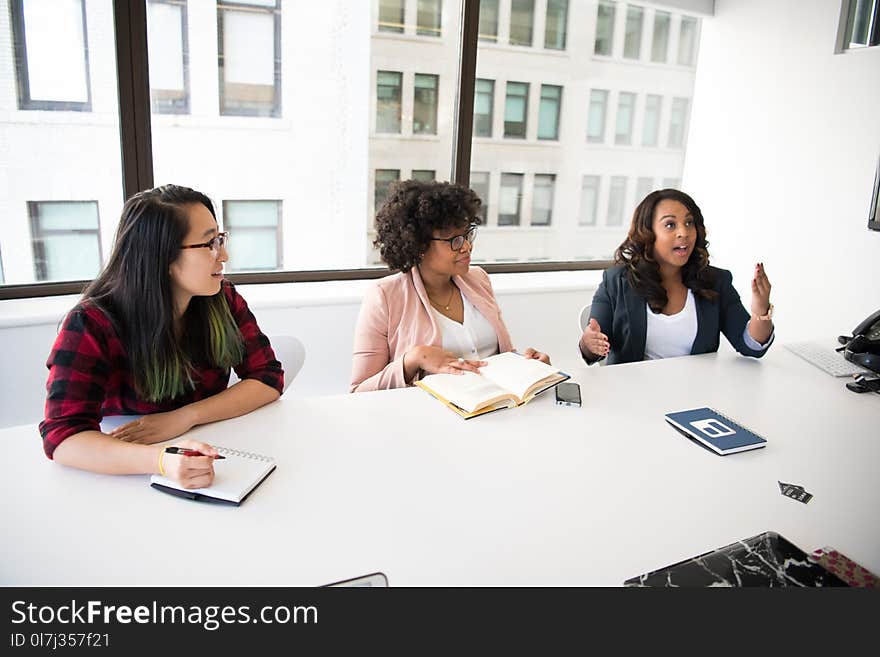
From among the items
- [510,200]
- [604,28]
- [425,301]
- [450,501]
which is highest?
[604,28]

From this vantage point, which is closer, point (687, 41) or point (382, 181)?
point (382, 181)

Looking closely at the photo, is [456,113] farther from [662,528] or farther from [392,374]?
[662,528]

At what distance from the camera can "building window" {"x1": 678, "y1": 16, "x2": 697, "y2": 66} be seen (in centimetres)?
406

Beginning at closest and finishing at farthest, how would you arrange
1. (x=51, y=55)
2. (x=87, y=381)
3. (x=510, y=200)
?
(x=87, y=381) → (x=51, y=55) → (x=510, y=200)

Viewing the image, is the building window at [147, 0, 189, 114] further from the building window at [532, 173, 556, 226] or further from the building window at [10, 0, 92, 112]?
the building window at [532, 173, 556, 226]

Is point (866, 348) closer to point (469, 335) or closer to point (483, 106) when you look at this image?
point (469, 335)

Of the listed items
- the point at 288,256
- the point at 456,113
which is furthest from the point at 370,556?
the point at 456,113

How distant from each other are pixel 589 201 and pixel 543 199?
1.13 ft

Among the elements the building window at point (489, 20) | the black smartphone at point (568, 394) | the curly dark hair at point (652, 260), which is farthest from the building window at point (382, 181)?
the black smartphone at point (568, 394)

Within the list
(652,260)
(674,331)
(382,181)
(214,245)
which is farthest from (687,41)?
(214,245)

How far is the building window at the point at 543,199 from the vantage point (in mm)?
4051

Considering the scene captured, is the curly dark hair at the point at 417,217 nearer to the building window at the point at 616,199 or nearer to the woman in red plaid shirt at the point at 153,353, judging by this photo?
the woman in red plaid shirt at the point at 153,353

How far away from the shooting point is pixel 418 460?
4.62 ft

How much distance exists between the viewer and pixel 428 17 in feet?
11.2
